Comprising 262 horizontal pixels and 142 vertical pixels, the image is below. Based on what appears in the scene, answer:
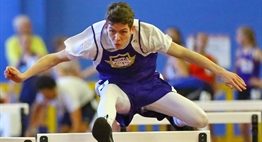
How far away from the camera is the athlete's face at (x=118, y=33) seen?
3.16 metres

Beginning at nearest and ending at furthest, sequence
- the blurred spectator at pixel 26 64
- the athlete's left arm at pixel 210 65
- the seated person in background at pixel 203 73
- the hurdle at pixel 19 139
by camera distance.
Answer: the hurdle at pixel 19 139, the athlete's left arm at pixel 210 65, the seated person in background at pixel 203 73, the blurred spectator at pixel 26 64

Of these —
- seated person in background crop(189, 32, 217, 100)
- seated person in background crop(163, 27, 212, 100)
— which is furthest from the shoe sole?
seated person in background crop(189, 32, 217, 100)

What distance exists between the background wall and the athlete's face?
13.6 feet

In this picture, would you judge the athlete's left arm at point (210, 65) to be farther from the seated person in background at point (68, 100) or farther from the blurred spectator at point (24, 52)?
the blurred spectator at point (24, 52)

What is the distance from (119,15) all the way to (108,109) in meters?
0.46

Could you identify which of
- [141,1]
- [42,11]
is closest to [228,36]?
[141,1]

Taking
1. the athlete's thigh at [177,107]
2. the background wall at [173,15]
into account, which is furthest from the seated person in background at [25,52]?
the athlete's thigh at [177,107]

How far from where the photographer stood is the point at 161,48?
336 centimetres

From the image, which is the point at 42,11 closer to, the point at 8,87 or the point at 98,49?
the point at 8,87

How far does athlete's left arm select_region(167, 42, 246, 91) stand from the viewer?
325cm

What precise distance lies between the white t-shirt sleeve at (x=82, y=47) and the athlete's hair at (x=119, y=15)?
0.19 meters

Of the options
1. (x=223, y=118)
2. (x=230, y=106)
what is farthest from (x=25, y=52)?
(x=223, y=118)

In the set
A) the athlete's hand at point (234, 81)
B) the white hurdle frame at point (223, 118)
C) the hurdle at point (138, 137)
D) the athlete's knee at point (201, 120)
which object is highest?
the athlete's hand at point (234, 81)

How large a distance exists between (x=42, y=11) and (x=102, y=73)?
13.0ft
